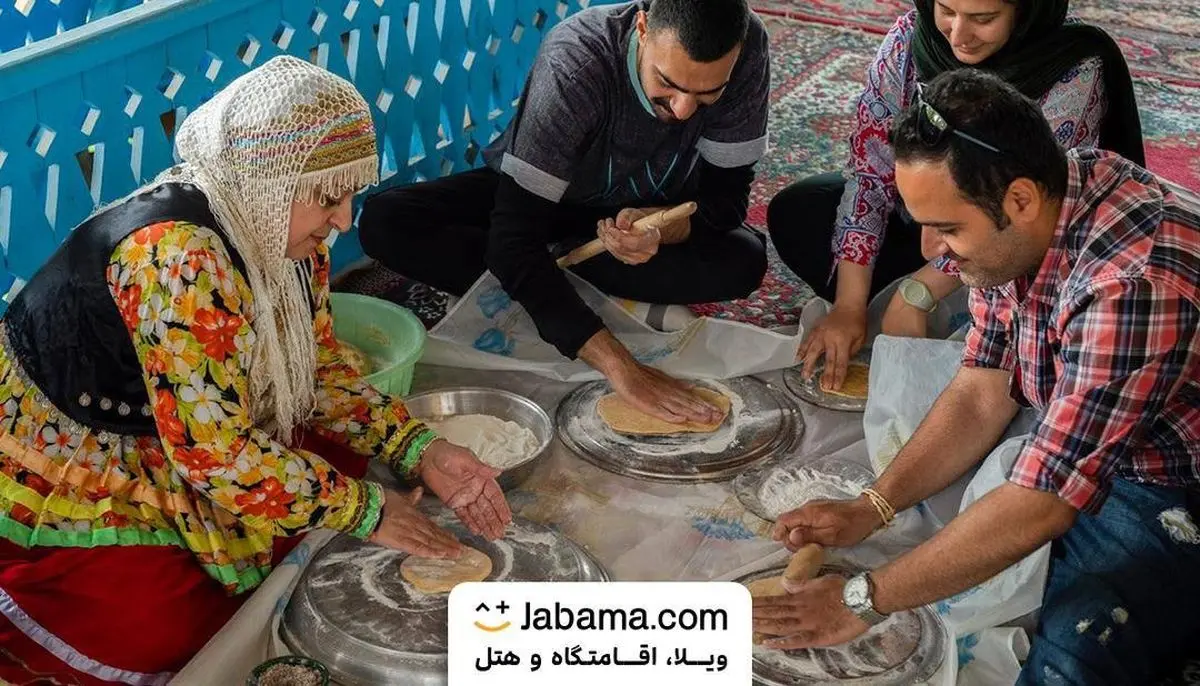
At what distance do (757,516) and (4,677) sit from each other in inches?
51.7

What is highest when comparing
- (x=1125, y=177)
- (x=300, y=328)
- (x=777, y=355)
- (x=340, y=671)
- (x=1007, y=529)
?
(x=1125, y=177)

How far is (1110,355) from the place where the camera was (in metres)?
1.66

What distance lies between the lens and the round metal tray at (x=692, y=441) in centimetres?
249

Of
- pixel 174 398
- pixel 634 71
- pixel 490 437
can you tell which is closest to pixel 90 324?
pixel 174 398

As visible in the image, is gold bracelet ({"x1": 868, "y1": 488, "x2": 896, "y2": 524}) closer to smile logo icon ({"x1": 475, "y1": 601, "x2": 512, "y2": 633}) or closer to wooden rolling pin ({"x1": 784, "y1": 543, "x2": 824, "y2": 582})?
wooden rolling pin ({"x1": 784, "y1": 543, "x2": 824, "y2": 582})

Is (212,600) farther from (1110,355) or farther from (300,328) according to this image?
(1110,355)

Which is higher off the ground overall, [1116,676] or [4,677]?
[4,677]

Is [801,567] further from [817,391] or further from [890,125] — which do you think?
[890,125]

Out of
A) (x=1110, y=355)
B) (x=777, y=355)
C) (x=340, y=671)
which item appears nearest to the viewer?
(x=1110, y=355)

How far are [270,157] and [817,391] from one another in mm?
1460

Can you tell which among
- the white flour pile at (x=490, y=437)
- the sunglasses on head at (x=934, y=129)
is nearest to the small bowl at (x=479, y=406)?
the white flour pile at (x=490, y=437)

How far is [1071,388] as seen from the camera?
1.71m

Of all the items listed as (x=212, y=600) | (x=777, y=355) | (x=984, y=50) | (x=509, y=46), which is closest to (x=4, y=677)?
(x=212, y=600)

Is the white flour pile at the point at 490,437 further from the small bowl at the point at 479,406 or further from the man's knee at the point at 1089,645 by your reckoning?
the man's knee at the point at 1089,645
